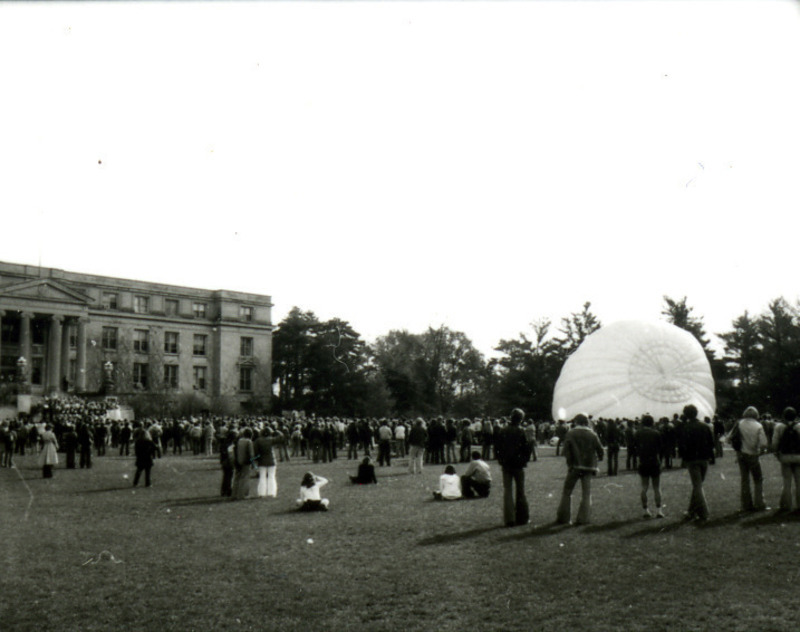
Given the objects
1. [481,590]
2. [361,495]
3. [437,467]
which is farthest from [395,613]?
[437,467]

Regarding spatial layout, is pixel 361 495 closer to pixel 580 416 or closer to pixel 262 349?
pixel 580 416

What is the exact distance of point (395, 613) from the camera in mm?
7625

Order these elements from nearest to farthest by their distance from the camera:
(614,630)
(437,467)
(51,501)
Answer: (614,630) → (51,501) → (437,467)

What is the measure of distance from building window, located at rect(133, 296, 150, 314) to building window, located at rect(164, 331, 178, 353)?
3.02m

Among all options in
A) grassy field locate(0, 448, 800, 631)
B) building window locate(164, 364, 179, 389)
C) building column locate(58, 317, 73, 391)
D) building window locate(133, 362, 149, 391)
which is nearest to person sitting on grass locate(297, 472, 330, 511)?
grassy field locate(0, 448, 800, 631)

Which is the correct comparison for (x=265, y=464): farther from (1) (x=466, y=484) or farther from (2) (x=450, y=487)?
(1) (x=466, y=484)

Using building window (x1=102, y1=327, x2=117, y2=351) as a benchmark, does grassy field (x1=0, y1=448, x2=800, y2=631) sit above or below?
below

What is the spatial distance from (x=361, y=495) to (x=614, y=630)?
11.7 metres

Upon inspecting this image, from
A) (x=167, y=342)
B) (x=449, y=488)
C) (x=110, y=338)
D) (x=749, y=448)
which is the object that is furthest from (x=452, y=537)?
(x=167, y=342)

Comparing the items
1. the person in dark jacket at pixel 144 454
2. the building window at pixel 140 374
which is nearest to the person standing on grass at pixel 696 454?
the person in dark jacket at pixel 144 454

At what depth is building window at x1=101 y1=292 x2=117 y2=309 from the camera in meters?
75.6

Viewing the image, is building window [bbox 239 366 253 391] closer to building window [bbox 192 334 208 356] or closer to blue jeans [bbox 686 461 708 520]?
building window [bbox 192 334 208 356]

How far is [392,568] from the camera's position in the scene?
966cm

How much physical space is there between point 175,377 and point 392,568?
73297 millimetres
